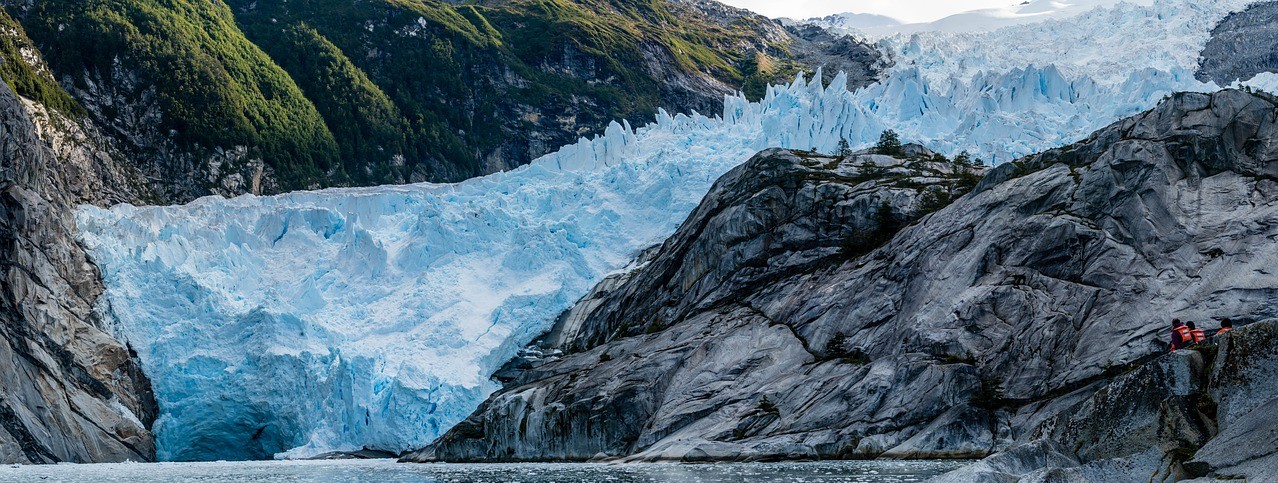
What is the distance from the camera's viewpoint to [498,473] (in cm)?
3588

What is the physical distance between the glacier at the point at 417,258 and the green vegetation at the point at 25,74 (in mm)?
17163

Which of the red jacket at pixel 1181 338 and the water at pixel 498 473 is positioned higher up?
the red jacket at pixel 1181 338

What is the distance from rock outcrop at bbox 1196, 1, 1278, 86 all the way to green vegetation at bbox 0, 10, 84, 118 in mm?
93237

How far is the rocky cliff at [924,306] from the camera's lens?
1294 inches

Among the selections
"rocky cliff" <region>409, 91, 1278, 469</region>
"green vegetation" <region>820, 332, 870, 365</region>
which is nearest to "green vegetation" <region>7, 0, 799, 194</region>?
"rocky cliff" <region>409, 91, 1278, 469</region>

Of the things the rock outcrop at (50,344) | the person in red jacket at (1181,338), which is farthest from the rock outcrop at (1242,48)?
the rock outcrop at (50,344)

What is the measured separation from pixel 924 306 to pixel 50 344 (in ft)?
134

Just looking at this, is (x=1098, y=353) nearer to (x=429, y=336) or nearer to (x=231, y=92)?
(x=429, y=336)

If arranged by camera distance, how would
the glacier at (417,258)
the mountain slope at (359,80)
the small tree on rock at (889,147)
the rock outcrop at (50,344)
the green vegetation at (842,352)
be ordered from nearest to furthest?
the green vegetation at (842,352) → the rock outcrop at (50,344) → the small tree on rock at (889,147) → the glacier at (417,258) → the mountain slope at (359,80)

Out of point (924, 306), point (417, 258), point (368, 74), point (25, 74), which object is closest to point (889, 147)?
point (924, 306)

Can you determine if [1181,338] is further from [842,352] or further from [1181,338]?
[842,352]

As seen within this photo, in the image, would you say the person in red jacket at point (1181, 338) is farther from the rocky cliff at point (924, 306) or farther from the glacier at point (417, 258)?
the glacier at point (417, 258)

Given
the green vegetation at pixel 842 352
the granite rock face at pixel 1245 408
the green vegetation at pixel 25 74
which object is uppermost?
the green vegetation at pixel 25 74

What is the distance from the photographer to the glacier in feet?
184
